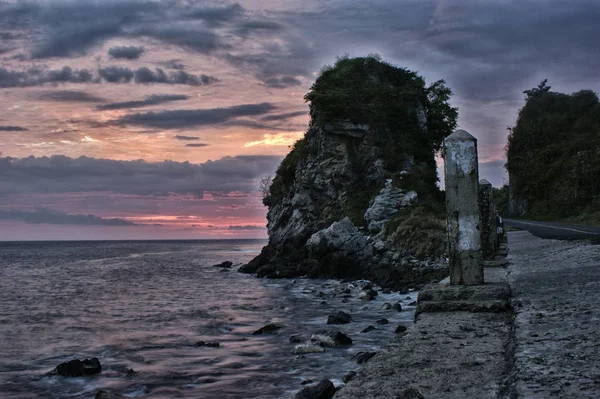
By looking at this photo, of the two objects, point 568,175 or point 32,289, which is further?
point 568,175

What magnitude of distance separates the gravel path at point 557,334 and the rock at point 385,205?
22367 millimetres

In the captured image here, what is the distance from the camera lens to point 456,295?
6336 millimetres

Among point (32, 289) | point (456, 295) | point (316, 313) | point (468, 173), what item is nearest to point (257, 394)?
point (456, 295)

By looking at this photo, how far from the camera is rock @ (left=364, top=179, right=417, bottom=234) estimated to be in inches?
1266

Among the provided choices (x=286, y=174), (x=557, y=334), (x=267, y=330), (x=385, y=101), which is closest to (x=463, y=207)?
(x=557, y=334)

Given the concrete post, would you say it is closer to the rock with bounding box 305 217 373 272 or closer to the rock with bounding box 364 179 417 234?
the rock with bounding box 305 217 373 272

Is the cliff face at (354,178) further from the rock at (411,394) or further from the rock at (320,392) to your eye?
the rock at (411,394)

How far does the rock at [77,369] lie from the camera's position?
10.1 meters

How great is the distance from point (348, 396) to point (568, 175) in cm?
5606

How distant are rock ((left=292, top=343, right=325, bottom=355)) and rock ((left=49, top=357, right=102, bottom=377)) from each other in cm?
388

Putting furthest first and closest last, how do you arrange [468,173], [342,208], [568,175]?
[568,175]
[342,208]
[468,173]

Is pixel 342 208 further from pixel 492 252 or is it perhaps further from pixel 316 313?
pixel 492 252

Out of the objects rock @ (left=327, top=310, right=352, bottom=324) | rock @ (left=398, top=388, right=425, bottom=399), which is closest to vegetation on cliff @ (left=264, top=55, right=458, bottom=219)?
rock @ (left=327, top=310, right=352, bottom=324)

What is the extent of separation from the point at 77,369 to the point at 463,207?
7684mm
